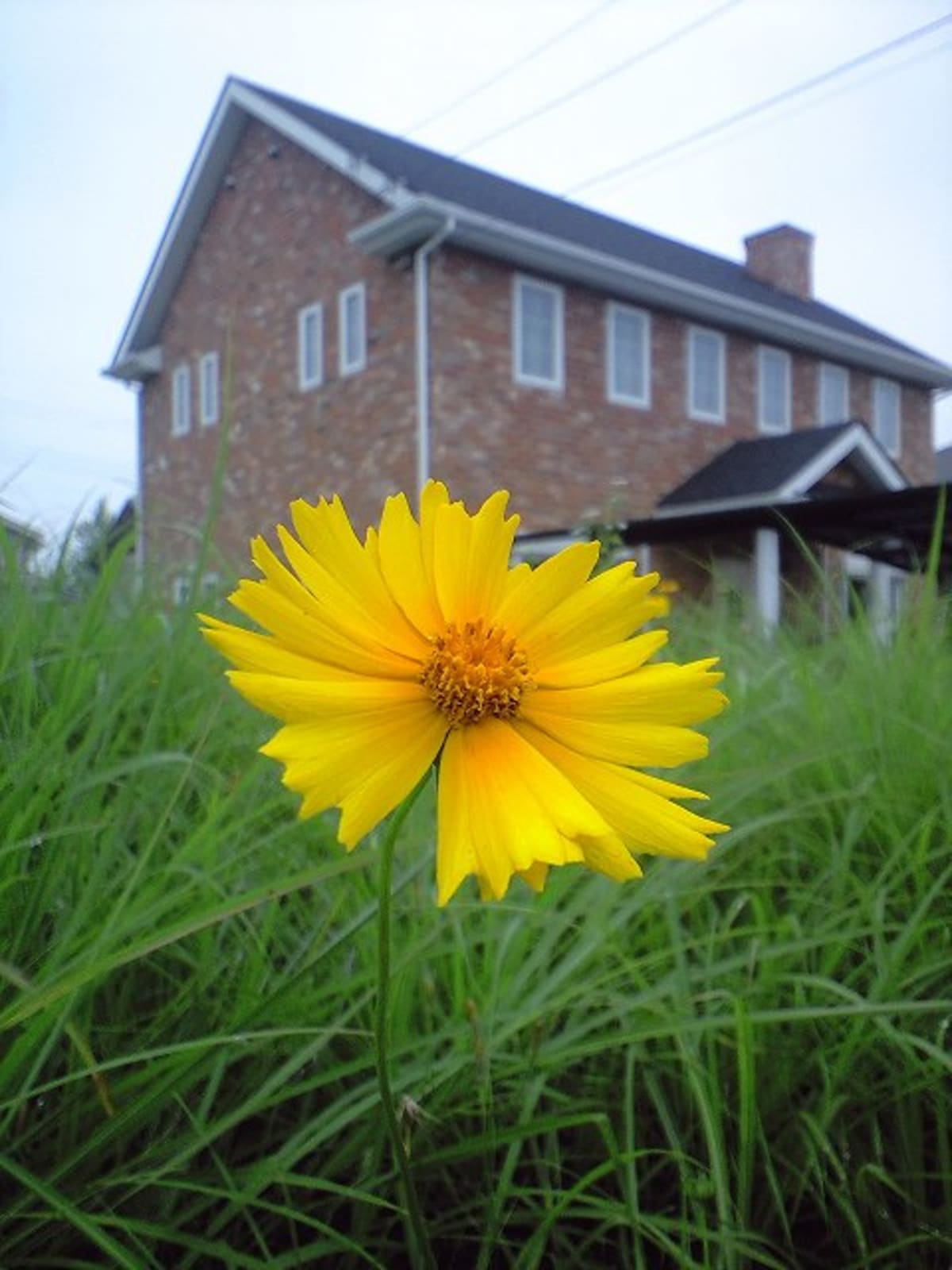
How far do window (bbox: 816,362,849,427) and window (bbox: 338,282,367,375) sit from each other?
6.39m

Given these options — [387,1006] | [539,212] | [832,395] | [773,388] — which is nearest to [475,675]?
[387,1006]

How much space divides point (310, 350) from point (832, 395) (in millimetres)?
6958

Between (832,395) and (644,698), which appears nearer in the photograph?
(644,698)

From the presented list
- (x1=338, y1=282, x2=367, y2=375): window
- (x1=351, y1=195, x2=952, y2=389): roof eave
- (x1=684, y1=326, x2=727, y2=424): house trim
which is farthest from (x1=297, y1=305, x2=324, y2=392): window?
(x1=684, y1=326, x2=727, y2=424): house trim

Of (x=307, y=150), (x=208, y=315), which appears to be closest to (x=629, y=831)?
(x=307, y=150)

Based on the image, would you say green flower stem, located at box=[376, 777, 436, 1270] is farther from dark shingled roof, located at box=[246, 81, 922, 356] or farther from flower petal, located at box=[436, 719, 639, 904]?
dark shingled roof, located at box=[246, 81, 922, 356]

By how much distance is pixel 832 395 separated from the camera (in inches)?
613

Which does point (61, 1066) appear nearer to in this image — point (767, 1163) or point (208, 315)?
point (767, 1163)

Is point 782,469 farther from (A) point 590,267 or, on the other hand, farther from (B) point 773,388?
(A) point 590,267

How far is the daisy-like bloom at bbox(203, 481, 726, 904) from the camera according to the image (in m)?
0.60

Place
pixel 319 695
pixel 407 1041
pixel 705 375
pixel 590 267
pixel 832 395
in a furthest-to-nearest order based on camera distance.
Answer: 1. pixel 832 395
2. pixel 705 375
3. pixel 590 267
4. pixel 407 1041
5. pixel 319 695

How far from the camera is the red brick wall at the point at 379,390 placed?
11.2 metres

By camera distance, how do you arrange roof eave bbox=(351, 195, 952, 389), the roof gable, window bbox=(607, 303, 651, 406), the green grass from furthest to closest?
window bbox=(607, 303, 651, 406), the roof gable, roof eave bbox=(351, 195, 952, 389), the green grass

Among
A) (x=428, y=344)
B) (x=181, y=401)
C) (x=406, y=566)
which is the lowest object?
(x=406, y=566)
